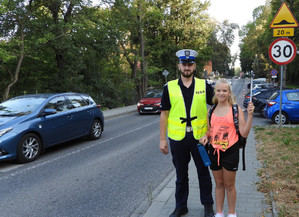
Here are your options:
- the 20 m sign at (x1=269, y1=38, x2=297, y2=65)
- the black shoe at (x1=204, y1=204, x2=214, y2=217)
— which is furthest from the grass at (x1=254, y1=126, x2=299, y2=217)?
the 20 m sign at (x1=269, y1=38, x2=297, y2=65)

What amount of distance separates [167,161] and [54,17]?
1436 cm

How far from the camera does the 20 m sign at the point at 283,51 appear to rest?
7.99 meters

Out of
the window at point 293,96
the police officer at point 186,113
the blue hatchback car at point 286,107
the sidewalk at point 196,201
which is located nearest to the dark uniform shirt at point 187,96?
the police officer at point 186,113

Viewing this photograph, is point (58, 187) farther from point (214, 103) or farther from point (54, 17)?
point (54, 17)

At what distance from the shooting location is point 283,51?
811 cm

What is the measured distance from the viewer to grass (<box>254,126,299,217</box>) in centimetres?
367

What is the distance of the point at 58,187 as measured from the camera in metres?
5.02

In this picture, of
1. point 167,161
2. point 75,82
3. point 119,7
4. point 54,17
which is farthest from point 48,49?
point 167,161

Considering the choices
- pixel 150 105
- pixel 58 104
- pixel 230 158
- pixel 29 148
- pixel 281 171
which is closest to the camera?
pixel 230 158

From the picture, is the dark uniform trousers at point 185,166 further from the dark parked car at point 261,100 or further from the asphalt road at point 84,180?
the dark parked car at point 261,100

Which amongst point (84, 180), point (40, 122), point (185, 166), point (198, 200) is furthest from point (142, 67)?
point (185, 166)

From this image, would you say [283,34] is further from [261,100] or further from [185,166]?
[261,100]

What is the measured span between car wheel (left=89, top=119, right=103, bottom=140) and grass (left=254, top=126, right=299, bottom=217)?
5003 millimetres

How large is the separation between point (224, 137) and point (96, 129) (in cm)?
695
